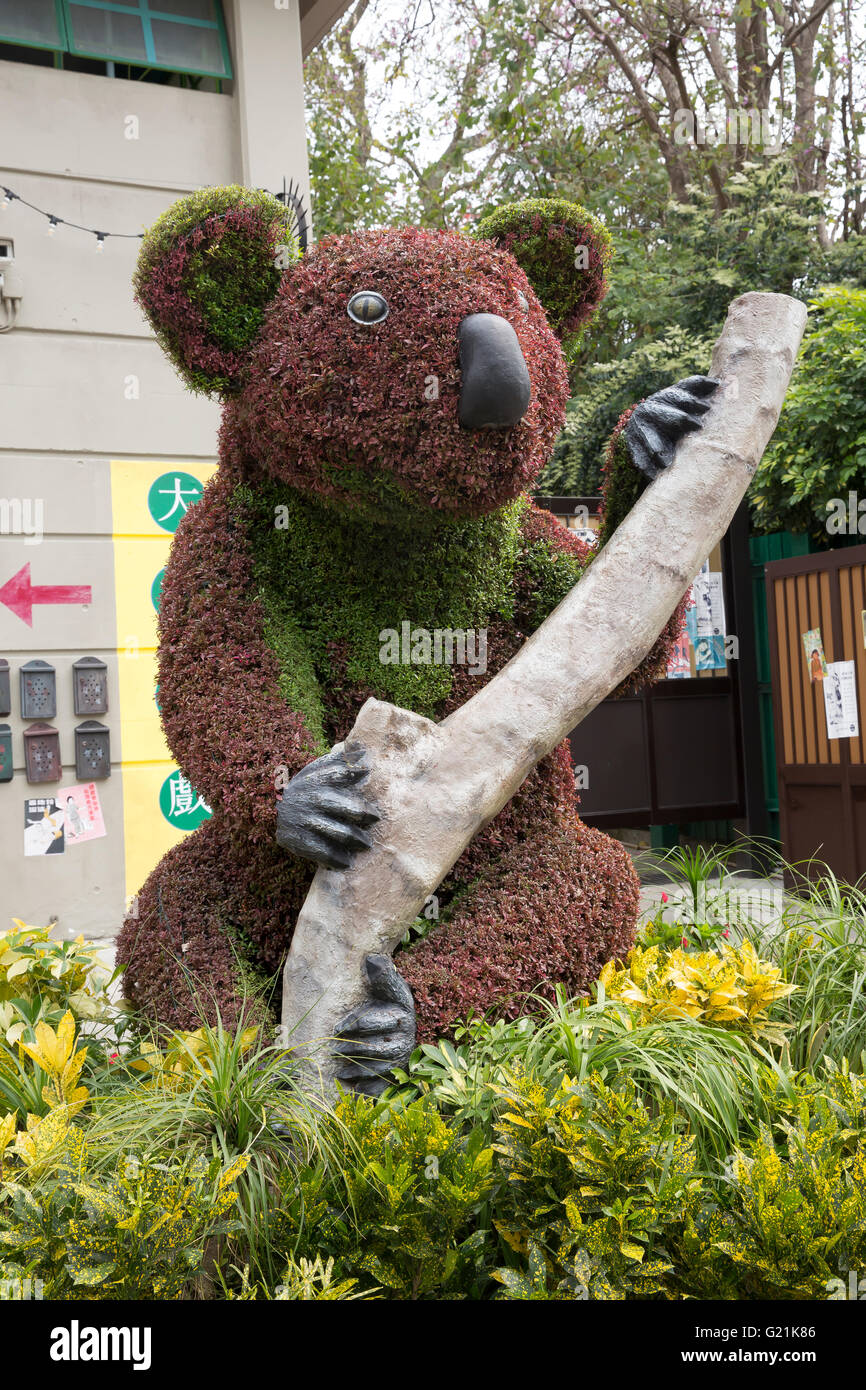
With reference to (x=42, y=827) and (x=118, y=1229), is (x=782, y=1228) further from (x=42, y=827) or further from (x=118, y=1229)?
(x=42, y=827)

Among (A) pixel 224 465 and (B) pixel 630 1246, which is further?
(A) pixel 224 465

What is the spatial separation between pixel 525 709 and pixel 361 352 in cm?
79

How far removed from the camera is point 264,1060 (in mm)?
2188

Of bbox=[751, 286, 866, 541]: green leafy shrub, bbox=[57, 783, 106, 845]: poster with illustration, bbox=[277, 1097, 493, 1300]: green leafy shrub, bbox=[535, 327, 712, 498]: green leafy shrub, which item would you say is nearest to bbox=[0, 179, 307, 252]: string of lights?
bbox=[57, 783, 106, 845]: poster with illustration

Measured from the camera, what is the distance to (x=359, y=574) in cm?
253

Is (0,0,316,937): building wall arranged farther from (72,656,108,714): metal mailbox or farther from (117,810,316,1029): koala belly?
(117,810,316,1029): koala belly

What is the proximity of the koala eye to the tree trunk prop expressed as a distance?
2.45ft

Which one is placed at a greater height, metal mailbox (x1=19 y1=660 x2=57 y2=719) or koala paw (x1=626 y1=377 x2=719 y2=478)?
koala paw (x1=626 y1=377 x2=719 y2=478)

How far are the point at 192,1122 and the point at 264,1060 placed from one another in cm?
27

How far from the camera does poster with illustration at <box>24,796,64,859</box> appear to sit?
5.72 metres

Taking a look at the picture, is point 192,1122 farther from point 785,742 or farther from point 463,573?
point 785,742

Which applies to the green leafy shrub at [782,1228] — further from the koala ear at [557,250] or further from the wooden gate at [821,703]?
the wooden gate at [821,703]

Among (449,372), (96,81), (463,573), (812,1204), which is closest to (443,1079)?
(812,1204)

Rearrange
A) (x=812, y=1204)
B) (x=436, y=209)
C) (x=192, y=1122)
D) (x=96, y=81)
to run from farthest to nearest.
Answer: (x=436, y=209)
(x=96, y=81)
(x=192, y=1122)
(x=812, y=1204)
